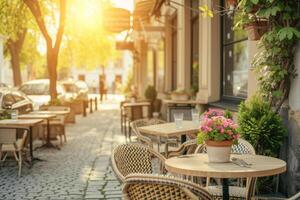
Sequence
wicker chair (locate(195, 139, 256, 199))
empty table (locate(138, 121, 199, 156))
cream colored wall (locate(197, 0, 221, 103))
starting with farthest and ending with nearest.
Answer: cream colored wall (locate(197, 0, 221, 103))
empty table (locate(138, 121, 199, 156))
wicker chair (locate(195, 139, 256, 199))

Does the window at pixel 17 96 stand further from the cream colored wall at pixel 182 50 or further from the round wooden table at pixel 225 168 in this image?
the round wooden table at pixel 225 168

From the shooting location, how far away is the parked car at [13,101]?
12.3 m

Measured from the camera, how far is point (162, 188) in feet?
10.4

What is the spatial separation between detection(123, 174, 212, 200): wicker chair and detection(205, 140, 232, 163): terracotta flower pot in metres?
0.88

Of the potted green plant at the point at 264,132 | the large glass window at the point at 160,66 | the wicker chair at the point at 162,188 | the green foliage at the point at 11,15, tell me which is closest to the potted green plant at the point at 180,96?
the green foliage at the point at 11,15

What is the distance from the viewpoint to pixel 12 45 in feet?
76.3

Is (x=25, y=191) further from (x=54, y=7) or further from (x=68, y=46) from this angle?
(x=68, y=46)

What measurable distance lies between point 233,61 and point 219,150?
228 inches

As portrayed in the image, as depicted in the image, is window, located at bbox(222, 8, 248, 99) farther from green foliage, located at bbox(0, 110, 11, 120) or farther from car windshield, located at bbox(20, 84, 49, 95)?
car windshield, located at bbox(20, 84, 49, 95)

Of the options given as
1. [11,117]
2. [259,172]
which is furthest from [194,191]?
[11,117]

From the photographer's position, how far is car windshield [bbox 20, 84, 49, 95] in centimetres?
1959

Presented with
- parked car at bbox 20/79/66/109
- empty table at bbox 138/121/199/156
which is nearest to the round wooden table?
empty table at bbox 138/121/199/156

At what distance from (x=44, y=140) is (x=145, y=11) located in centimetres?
509

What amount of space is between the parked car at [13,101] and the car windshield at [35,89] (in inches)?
224
